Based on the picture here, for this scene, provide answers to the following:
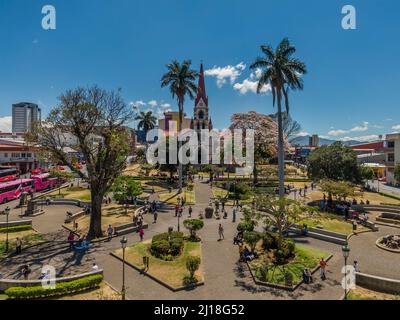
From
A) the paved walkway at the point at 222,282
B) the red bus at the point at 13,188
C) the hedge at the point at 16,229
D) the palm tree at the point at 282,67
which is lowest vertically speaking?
the paved walkway at the point at 222,282

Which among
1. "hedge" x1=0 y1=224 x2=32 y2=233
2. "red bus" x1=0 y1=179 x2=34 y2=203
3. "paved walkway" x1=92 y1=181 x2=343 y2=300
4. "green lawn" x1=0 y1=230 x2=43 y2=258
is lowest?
"paved walkway" x1=92 y1=181 x2=343 y2=300

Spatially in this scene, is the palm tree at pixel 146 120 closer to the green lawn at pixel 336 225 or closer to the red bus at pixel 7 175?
the red bus at pixel 7 175

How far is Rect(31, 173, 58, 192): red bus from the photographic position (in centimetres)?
4538

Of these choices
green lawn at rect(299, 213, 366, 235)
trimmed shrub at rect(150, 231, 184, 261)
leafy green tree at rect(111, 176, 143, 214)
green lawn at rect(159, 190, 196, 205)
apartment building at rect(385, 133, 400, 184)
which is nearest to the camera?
trimmed shrub at rect(150, 231, 184, 261)

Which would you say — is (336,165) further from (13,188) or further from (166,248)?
(13,188)

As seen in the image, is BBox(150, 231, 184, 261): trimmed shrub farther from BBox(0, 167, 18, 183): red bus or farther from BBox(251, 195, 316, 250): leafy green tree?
BBox(0, 167, 18, 183): red bus

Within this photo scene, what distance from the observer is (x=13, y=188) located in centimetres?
3956

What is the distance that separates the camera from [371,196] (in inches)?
1750

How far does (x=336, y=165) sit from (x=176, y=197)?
963 inches

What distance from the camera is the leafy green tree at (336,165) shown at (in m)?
39.0

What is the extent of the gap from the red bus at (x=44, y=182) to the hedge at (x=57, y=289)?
36.2 m

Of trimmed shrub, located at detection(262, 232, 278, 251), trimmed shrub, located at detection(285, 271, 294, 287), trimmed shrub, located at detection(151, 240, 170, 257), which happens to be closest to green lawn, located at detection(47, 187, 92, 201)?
trimmed shrub, located at detection(151, 240, 170, 257)

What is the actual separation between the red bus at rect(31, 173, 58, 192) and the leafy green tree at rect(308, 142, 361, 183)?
4532cm

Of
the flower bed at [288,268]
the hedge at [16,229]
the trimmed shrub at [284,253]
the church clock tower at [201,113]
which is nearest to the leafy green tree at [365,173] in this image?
the flower bed at [288,268]
